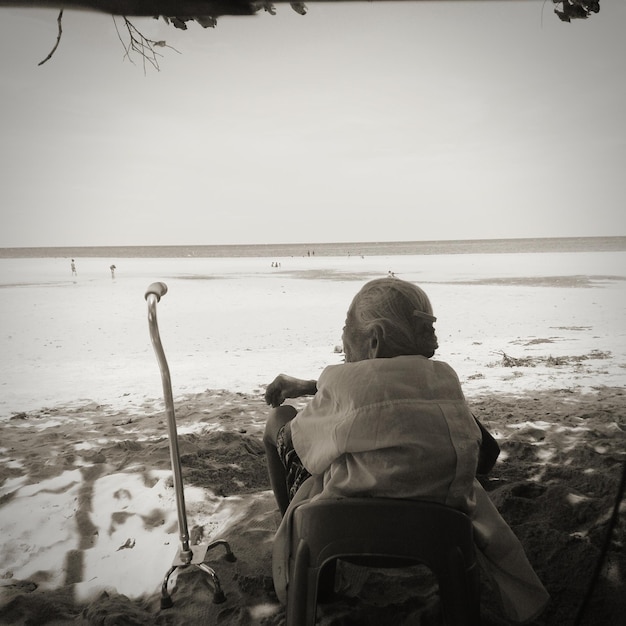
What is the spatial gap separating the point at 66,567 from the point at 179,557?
768mm

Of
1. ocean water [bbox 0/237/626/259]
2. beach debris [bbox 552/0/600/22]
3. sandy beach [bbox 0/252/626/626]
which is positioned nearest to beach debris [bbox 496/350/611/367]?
sandy beach [bbox 0/252/626/626]

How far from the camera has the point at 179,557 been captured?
1987 mm

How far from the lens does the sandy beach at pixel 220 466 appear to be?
2.03 metres

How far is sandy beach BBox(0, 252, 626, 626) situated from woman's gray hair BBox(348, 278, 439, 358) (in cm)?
109

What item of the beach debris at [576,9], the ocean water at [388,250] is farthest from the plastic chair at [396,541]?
the ocean water at [388,250]

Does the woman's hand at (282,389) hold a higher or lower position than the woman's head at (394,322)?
lower

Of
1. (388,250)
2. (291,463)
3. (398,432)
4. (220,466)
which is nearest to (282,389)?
(291,463)

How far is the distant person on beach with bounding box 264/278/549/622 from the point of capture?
139 centimetres

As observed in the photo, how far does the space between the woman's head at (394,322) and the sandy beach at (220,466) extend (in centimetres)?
108

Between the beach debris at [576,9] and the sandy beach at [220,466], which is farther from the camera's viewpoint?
the beach debris at [576,9]

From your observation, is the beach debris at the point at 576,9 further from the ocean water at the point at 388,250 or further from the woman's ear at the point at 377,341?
the ocean water at the point at 388,250

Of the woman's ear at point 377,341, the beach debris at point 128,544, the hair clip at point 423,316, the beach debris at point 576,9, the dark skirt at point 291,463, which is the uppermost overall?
the beach debris at point 576,9

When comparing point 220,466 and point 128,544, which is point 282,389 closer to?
point 128,544

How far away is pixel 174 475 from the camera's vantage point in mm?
1883
